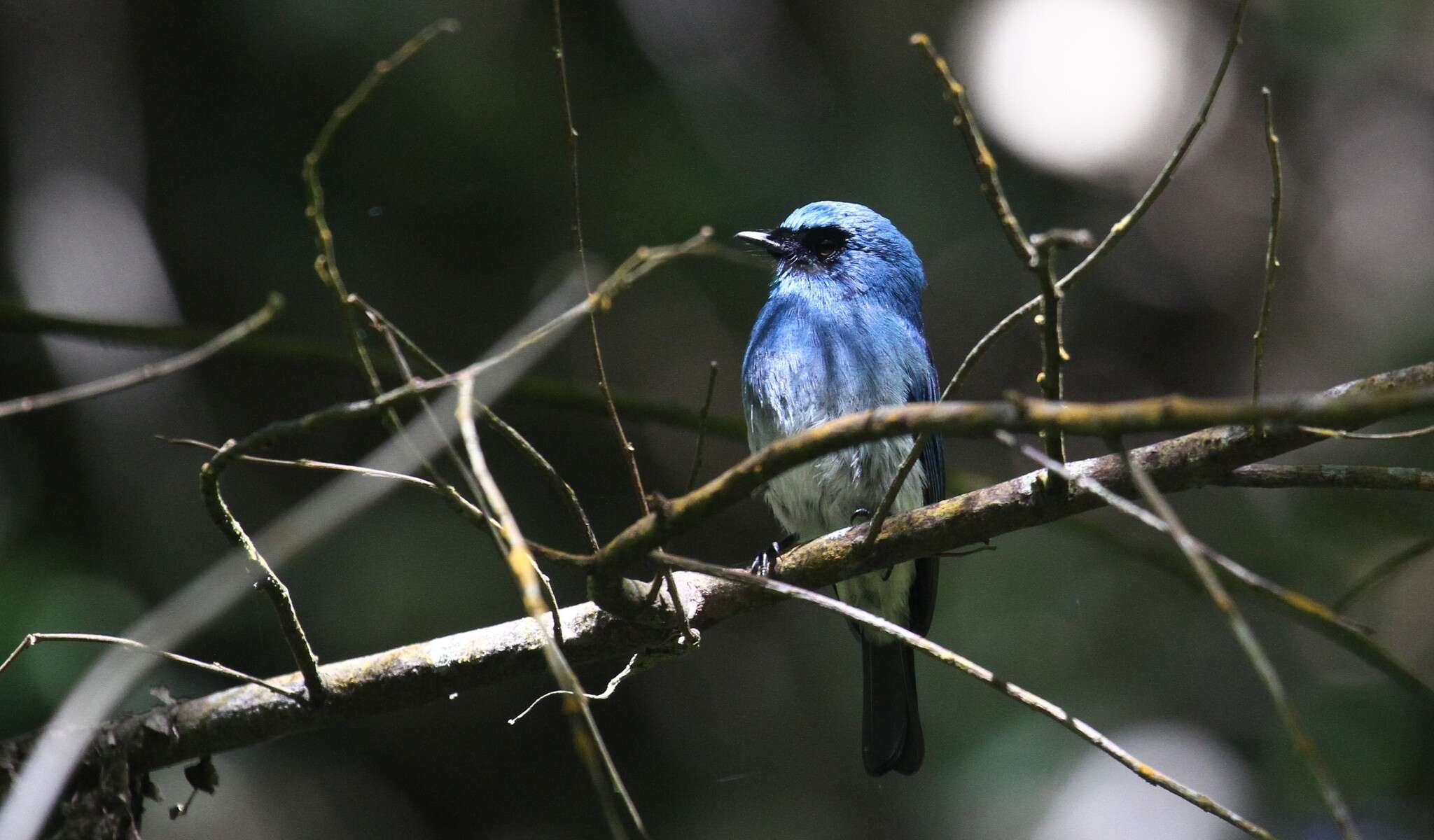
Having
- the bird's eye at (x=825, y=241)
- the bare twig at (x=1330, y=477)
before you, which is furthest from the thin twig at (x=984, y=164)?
the bird's eye at (x=825, y=241)

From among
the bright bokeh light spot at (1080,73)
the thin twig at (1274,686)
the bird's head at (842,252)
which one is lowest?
the thin twig at (1274,686)

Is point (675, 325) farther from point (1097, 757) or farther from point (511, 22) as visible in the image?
point (1097, 757)

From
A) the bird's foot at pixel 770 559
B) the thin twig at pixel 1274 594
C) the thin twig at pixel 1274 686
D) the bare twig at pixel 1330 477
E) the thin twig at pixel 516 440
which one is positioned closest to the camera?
the thin twig at pixel 1274 686

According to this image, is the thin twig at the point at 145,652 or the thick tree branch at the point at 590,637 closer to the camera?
the thin twig at the point at 145,652

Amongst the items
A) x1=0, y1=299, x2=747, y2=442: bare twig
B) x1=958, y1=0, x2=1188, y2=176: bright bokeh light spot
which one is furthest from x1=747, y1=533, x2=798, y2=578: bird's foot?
x1=958, y1=0, x2=1188, y2=176: bright bokeh light spot

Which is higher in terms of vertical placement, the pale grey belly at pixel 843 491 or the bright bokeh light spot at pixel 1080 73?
the bright bokeh light spot at pixel 1080 73

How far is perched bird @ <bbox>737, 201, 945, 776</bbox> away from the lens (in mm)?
3791

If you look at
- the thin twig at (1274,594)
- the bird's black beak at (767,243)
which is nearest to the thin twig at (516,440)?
the thin twig at (1274,594)

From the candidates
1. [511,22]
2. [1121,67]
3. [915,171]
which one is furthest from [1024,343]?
[511,22]

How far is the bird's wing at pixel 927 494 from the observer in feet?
13.1

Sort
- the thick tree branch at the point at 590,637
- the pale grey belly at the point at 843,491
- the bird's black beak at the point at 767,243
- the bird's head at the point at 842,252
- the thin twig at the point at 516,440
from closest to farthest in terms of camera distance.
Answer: the thin twig at the point at 516,440, the thick tree branch at the point at 590,637, the pale grey belly at the point at 843,491, the bird's head at the point at 842,252, the bird's black beak at the point at 767,243

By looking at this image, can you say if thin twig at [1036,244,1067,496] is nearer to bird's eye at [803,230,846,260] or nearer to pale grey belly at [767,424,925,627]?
pale grey belly at [767,424,925,627]

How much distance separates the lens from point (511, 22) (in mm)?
5875

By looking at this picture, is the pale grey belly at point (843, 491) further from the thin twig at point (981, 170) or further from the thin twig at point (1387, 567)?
the thin twig at point (981, 170)
